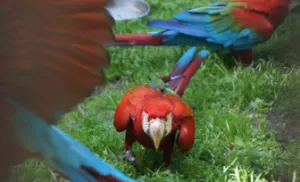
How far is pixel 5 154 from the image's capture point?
1.05 ft

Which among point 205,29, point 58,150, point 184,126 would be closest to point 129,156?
point 184,126

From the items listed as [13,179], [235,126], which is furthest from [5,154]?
[235,126]

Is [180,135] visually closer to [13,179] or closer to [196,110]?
[196,110]

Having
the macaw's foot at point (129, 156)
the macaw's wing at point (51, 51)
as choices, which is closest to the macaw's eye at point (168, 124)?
the macaw's foot at point (129, 156)

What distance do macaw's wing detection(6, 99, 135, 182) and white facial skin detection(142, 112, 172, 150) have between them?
250 millimetres

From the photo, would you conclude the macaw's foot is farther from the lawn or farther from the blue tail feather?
the blue tail feather

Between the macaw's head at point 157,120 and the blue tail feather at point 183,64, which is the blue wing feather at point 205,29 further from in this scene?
the macaw's head at point 157,120

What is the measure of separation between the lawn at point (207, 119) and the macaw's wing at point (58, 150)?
0.24m

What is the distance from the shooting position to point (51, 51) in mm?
327

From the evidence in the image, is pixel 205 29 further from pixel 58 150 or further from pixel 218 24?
pixel 58 150

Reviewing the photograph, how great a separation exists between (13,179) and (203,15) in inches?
29.3

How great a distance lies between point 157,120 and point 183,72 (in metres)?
0.21

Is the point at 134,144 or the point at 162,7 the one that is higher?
the point at 162,7

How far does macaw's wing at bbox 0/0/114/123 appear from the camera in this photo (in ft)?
1.01
